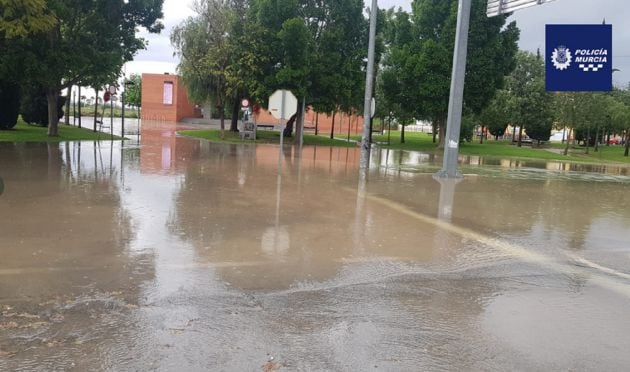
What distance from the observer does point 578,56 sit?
16.1m

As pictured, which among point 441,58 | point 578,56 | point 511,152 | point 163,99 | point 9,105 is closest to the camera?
point 578,56

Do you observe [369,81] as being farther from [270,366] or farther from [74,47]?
[270,366]

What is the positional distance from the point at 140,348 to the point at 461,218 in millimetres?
7145

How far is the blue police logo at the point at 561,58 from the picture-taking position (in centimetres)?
1599

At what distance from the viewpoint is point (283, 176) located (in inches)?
587

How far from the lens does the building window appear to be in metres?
62.8

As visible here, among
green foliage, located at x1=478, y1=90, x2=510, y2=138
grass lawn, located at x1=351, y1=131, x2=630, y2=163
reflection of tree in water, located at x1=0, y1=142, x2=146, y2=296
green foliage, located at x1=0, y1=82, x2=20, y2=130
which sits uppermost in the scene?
green foliage, located at x1=478, y1=90, x2=510, y2=138

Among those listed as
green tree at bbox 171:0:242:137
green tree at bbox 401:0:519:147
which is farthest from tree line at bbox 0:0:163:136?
green tree at bbox 401:0:519:147

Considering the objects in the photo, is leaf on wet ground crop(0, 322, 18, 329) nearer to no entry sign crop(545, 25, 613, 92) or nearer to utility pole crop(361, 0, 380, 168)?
utility pole crop(361, 0, 380, 168)

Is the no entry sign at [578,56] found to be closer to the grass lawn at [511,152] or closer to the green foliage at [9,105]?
the grass lawn at [511,152]

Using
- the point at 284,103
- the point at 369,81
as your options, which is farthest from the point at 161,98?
the point at 284,103

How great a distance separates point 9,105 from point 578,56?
28.3m

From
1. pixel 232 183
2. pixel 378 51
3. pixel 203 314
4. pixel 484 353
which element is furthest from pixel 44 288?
pixel 378 51

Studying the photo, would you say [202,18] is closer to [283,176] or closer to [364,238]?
[283,176]
